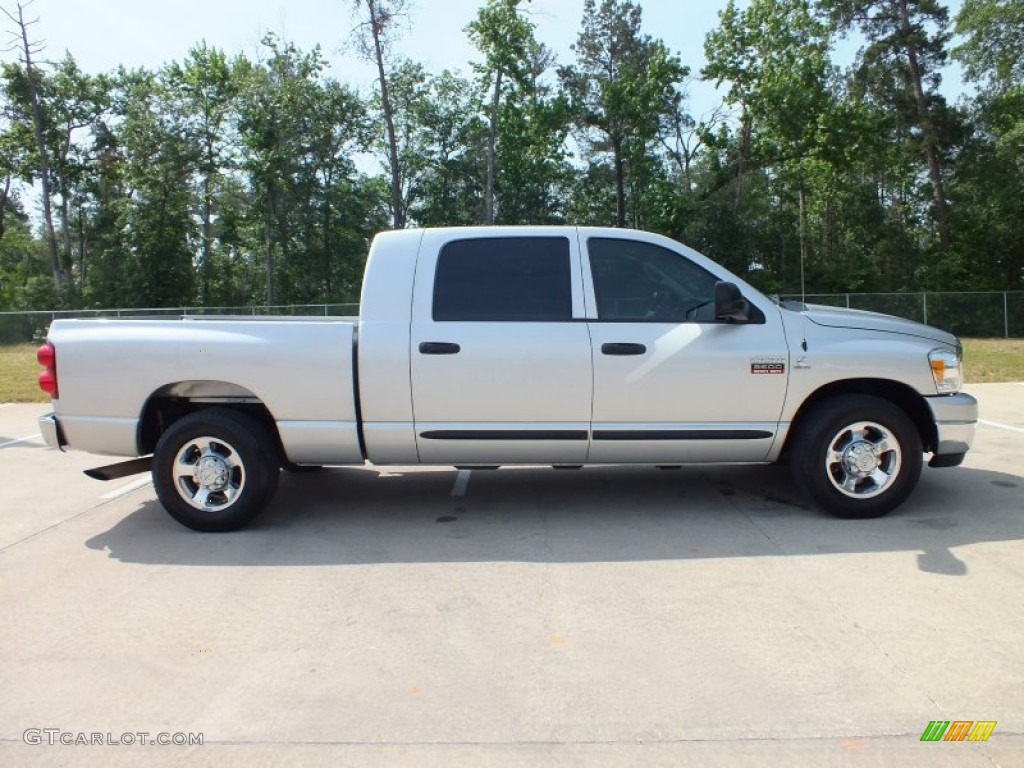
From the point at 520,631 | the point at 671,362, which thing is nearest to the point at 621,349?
the point at 671,362

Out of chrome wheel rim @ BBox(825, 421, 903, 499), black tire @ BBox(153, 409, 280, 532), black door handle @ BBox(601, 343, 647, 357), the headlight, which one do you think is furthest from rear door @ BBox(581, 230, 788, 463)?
black tire @ BBox(153, 409, 280, 532)

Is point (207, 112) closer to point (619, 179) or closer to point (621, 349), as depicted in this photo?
point (619, 179)

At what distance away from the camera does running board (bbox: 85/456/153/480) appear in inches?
221

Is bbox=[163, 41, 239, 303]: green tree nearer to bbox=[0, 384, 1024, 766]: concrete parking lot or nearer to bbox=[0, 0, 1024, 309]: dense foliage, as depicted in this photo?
bbox=[0, 0, 1024, 309]: dense foliage

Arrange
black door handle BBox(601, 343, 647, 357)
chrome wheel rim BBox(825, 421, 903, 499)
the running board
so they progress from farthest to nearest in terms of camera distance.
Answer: the running board → chrome wheel rim BBox(825, 421, 903, 499) → black door handle BBox(601, 343, 647, 357)

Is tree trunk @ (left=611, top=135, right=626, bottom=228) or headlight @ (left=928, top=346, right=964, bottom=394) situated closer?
headlight @ (left=928, top=346, right=964, bottom=394)

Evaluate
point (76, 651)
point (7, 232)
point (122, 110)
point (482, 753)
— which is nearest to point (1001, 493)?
point (482, 753)

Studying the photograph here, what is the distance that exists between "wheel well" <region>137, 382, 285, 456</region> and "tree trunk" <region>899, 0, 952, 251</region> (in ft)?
112

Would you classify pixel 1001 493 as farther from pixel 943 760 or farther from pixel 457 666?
pixel 457 666

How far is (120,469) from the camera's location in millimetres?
5695

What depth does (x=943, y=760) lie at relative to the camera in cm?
276

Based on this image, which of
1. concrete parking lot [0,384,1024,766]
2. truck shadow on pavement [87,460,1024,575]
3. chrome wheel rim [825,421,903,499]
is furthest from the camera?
chrome wheel rim [825,421,903,499]

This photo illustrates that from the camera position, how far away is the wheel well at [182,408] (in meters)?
5.44

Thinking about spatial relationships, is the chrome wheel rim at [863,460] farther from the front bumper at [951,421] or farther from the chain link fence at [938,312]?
the chain link fence at [938,312]
